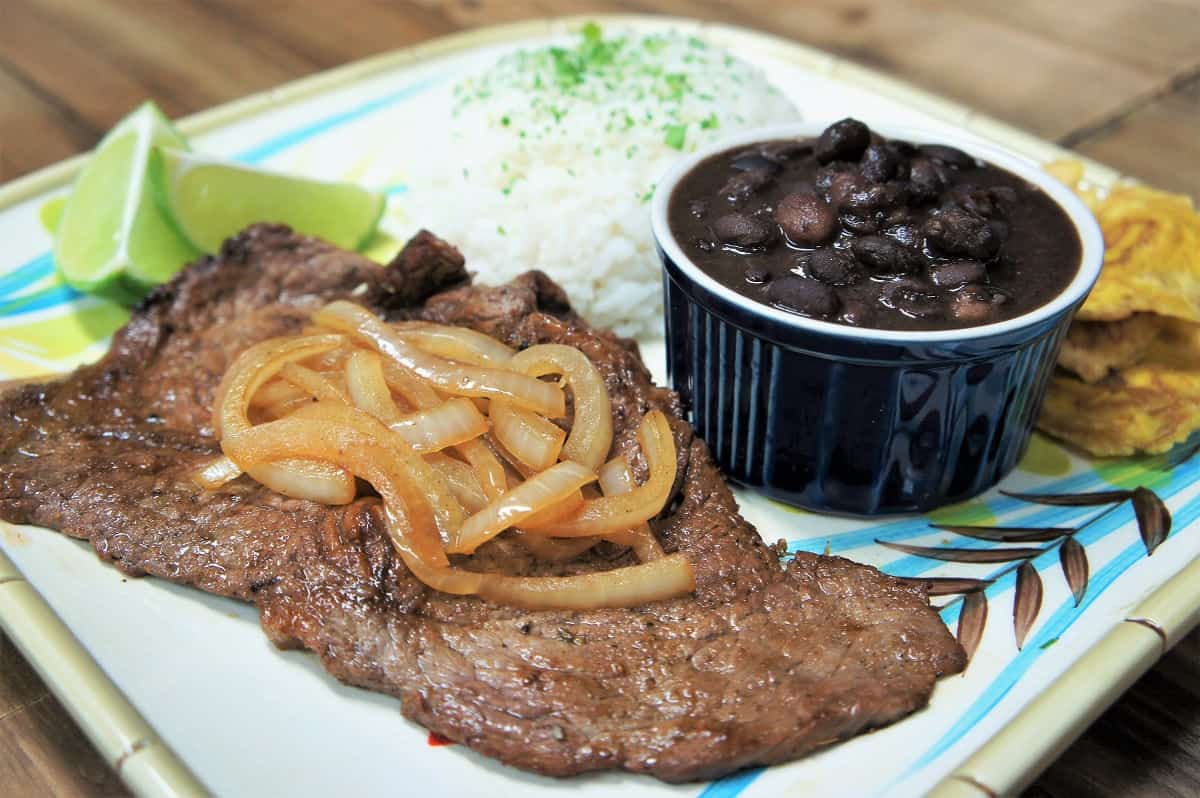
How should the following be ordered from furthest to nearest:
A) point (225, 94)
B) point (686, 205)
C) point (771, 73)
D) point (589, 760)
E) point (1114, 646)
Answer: point (225, 94) → point (771, 73) → point (686, 205) → point (1114, 646) → point (589, 760)

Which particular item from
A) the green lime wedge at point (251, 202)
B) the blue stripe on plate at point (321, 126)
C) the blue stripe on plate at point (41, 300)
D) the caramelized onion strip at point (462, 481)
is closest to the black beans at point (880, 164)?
the caramelized onion strip at point (462, 481)

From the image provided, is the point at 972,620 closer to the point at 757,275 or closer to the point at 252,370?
the point at 757,275

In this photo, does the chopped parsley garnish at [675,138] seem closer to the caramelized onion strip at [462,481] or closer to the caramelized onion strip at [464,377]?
the caramelized onion strip at [464,377]

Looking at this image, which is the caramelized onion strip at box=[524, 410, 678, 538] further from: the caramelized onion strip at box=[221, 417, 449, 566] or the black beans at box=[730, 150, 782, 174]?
the black beans at box=[730, 150, 782, 174]

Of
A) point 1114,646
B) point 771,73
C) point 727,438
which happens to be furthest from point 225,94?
point 1114,646

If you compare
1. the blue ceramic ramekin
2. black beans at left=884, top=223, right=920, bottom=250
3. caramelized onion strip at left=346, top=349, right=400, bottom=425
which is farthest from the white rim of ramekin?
caramelized onion strip at left=346, top=349, right=400, bottom=425

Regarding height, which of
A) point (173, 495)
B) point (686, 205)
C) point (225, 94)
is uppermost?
point (686, 205)

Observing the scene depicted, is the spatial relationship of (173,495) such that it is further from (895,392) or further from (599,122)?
(599,122)
